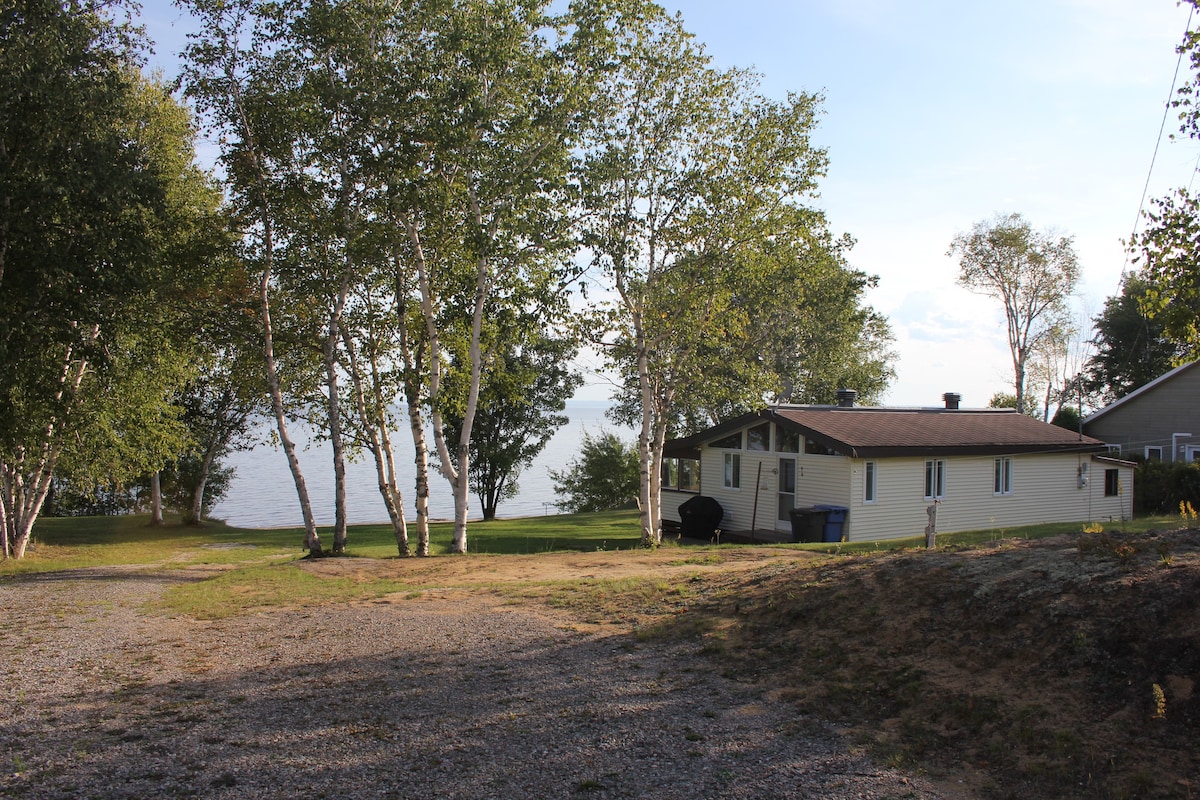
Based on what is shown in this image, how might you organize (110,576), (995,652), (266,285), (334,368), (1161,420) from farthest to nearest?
1. (1161,420)
2. (334,368)
3. (266,285)
4. (110,576)
5. (995,652)

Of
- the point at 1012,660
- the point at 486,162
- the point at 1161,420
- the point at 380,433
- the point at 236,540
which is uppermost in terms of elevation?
the point at 486,162

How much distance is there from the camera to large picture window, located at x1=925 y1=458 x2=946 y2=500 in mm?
21656

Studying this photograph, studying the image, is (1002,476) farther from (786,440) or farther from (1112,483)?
(786,440)

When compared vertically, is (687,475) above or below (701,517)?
above

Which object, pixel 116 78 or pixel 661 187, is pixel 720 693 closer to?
pixel 661 187

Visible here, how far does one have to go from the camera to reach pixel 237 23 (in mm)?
15984

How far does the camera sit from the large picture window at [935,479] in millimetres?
21656

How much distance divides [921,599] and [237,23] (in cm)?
1541

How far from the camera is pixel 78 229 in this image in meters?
15.3

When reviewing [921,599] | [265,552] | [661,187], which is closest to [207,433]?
[265,552]

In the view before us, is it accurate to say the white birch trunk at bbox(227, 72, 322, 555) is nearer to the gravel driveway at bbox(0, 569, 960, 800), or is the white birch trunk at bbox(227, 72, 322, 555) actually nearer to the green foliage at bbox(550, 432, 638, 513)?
the gravel driveway at bbox(0, 569, 960, 800)

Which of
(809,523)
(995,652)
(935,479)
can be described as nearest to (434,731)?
(995,652)

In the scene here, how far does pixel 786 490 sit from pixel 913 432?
3.65m

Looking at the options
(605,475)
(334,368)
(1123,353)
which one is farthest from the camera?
(1123,353)
